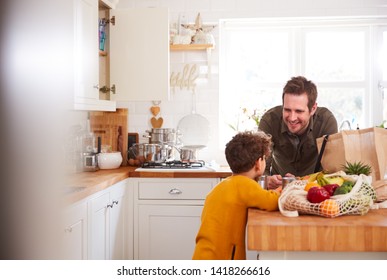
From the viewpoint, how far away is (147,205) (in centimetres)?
212

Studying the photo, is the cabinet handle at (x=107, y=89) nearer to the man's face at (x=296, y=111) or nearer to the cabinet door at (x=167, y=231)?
the cabinet door at (x=167, y=231)

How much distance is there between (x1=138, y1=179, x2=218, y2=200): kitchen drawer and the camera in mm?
2096

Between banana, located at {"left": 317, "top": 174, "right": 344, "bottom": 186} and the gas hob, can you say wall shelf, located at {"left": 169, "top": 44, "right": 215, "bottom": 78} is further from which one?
banana, located at {"left": 317, "top": 174, "right": 344, "bottom": 186}

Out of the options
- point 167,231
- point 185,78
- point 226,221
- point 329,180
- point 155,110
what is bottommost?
point 167,231

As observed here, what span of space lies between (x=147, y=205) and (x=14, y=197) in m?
2.02

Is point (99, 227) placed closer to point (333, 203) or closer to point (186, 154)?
point (186, 154)

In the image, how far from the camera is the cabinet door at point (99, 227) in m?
1.57

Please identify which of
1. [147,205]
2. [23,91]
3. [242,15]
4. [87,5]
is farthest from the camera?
[242,15]

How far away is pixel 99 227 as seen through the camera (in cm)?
168

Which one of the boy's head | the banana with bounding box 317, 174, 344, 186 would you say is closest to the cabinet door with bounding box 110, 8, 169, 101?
the boy's head

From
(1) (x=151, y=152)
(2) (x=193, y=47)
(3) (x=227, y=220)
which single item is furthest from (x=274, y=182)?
(2) (x=193, y=47)

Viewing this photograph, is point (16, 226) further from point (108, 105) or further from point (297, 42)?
point (297, 42)

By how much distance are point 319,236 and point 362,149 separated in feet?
1.59
